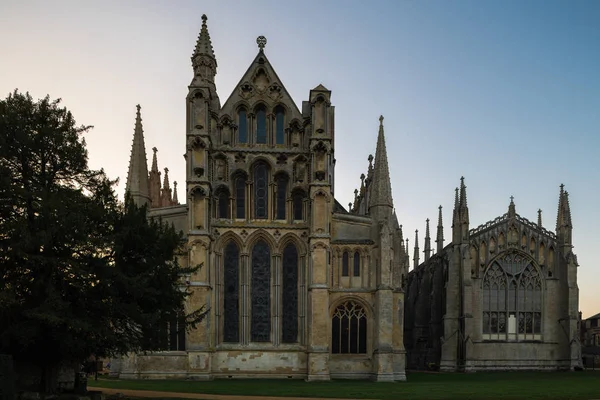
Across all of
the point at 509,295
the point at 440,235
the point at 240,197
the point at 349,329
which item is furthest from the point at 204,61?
the point at 509,295

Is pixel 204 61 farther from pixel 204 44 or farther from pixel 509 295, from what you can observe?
pixel 509 295

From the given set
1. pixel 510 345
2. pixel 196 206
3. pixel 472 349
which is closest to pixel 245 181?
pixel 196 206

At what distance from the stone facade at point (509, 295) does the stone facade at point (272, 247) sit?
14.4 m

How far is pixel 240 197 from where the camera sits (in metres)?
42.2

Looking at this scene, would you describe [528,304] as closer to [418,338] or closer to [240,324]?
[418,338]

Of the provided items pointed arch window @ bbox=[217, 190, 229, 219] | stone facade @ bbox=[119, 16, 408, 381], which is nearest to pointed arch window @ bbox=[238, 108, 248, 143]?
stone facade @ bbox=[119, 16, 408, 381]

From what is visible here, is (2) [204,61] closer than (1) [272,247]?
No

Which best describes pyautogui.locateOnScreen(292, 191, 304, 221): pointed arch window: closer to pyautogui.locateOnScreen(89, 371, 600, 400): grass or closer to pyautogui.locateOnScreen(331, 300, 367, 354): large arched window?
pyautogui.locateOnScreen(331, 300, 367, 354): large arched window

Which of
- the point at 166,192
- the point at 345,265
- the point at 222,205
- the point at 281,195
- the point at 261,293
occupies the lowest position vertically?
the point at 261,293

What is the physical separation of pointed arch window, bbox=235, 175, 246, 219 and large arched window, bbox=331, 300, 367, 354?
31.5 ft

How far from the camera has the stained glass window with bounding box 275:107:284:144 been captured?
141ft

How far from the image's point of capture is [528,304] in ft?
182

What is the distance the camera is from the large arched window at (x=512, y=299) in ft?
181

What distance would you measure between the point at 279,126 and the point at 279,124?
15cm
